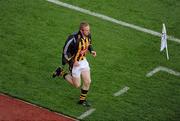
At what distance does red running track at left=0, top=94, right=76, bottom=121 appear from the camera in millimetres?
13852

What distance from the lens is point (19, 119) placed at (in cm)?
1379

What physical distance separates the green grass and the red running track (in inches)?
9.0

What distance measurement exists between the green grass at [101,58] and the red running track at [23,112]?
9.0 inches

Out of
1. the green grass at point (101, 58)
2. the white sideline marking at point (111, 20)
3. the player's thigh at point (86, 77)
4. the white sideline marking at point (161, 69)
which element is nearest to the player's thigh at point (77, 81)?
the player's thigh at point (86, 77)

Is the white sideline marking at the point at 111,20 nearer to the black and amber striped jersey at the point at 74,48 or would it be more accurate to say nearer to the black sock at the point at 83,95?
the black and amber striped jersey at the point at 74,48

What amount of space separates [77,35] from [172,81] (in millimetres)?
2950

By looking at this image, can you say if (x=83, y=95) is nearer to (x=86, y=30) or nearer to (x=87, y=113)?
(x=87, y=113)

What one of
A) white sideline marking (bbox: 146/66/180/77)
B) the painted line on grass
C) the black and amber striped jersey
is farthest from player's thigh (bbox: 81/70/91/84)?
white sideline marking (bbox: 146/66/180/77)

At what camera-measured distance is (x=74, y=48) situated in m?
14.2

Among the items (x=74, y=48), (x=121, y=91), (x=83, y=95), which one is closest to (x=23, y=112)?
(x=83, y=95)

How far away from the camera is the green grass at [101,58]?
48.0ft

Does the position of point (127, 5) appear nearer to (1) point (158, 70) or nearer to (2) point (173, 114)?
(1) point (158, 70)

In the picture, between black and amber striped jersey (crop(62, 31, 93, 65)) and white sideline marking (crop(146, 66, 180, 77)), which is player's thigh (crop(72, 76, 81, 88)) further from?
white sideline marking (crop(146, 66, 180, 77))

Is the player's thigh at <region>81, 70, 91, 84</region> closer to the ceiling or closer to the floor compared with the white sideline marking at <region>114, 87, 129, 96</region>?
closer to the ceiling
